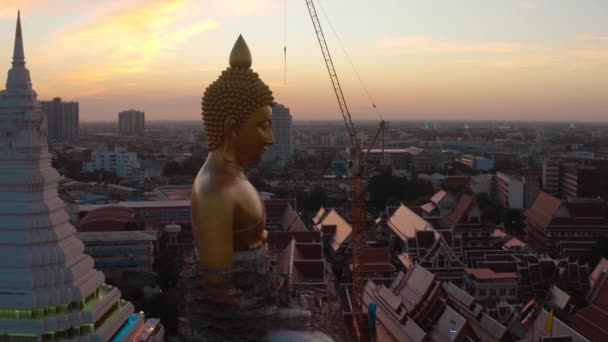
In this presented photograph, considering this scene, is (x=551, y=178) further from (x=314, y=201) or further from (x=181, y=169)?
(x=181, y=169)

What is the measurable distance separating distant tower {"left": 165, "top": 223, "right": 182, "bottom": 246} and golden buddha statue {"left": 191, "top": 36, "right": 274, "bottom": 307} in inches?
670

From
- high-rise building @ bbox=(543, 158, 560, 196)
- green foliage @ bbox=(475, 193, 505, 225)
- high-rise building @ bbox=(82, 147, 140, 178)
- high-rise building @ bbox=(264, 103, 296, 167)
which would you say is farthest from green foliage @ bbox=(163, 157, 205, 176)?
green foliage @ bbox=(475, 193, 505, 225)

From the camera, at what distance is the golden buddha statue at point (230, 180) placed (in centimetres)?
788

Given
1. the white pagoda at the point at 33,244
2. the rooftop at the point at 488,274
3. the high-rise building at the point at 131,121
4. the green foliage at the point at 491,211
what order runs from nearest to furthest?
the white pagoda at the point at 33,244
the rooftop at the point at 488,274
the green foliage at the point at 491,211
the high-rise building at the point at 131,121

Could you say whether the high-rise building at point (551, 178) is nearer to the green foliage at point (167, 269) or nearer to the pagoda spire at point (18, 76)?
the green foliage at point (167, 269)

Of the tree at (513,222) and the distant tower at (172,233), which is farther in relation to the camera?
the tree at (513,222)

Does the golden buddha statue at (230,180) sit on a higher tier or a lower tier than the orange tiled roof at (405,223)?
higher

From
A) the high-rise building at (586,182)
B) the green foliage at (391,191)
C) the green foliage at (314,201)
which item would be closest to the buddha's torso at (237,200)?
the green foliage at (314,201)

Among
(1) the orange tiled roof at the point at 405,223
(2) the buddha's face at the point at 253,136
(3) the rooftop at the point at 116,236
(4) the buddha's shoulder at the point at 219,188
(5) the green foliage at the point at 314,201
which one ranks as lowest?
(5) the green foliage at the point at 314,201

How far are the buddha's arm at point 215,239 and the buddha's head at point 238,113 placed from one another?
86 cm

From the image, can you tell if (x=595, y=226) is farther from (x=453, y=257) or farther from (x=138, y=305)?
(x=138, y=305)

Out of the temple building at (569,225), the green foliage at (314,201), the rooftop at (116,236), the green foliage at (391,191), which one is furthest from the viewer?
the green foliage at (391,191)

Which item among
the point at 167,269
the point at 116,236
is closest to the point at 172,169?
the point at 116,236

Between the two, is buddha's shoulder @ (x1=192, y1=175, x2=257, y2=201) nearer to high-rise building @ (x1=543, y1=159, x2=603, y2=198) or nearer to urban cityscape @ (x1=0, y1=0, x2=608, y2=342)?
urban cityscape @ (x1=0, y1=0, x2=608, y2=342)
